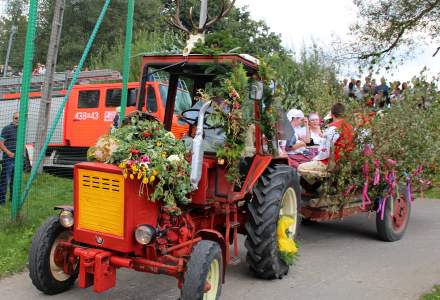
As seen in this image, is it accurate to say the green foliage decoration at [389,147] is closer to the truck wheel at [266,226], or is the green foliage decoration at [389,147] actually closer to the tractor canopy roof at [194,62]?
the truck wheel at [266,226]

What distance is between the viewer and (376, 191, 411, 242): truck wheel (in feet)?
23.9

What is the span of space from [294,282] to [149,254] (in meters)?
1.87

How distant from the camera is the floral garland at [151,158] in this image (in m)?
4.27

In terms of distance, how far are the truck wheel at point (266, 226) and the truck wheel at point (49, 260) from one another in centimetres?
176

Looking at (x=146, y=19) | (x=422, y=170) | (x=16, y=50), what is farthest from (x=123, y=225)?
(x=146, y=19)

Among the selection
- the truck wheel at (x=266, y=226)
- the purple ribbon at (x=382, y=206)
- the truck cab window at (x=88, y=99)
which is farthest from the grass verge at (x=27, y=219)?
the truck cab window at (x=88, y=99)

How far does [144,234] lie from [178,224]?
487 millimetres

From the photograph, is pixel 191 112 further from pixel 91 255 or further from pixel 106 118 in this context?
pixel 106 118

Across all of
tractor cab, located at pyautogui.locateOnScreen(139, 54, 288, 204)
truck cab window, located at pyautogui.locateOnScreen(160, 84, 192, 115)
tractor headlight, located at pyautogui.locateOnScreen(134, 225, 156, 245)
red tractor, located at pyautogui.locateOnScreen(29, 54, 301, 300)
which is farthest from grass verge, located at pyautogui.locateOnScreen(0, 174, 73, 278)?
truck cab window, located at pyautogui.locateOnScreen(160, 84, 192, 115)

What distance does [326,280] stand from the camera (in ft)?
18.5

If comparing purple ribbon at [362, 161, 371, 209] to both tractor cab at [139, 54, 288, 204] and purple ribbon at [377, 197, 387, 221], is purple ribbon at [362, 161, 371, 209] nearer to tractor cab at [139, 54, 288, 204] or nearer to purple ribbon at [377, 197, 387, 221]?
purple ribbon at [377, 197, 387, 221]

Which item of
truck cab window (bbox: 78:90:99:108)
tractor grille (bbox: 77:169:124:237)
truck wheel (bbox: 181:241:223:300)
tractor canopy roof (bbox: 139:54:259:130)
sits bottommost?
truck wheel (bbox: 181:241:223:300)

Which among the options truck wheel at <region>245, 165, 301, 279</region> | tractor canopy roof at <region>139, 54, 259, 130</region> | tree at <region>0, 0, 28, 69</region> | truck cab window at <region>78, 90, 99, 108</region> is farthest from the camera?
truck cab window at <region>78, 90, 99, 108</region>

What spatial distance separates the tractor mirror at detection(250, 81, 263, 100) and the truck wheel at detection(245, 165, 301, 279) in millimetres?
974
